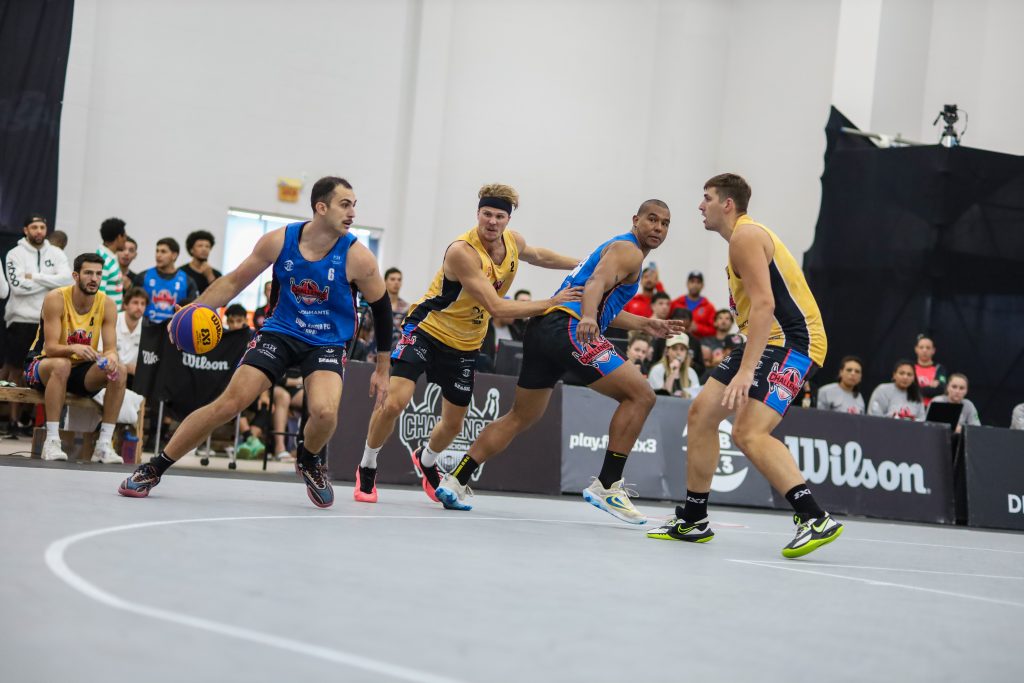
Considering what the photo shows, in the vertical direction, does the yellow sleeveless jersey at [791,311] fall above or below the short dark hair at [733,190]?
below

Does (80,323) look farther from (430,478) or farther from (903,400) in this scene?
(903,400)

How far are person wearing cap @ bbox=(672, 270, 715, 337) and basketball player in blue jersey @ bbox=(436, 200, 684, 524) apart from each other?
8.38 m

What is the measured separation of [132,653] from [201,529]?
91.6 inches

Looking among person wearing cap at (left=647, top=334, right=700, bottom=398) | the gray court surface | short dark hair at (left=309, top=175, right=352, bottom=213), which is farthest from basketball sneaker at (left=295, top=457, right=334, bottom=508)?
person wearing cap at (left=647, top=334, right=700, bottom=398)

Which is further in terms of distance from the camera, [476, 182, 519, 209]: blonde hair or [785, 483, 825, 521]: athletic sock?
[476, 182, 519, 209]: blonde hair

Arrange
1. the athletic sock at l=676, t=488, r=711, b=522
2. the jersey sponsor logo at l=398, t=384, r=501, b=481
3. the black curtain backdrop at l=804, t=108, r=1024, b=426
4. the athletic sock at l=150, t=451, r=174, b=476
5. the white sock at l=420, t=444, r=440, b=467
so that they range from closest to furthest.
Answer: the athletic sock at l=150, t=451, r=174, b=476 → the athletic sock at l=676, t=488, r=711, b=522 → the white sock at l=420, t=444, r=440, b=467 → the jersey sponsor logo at l=398, t=384, r=501, b=481 → the black curtain backdrop at l=804, t=108, r=1024, b=426

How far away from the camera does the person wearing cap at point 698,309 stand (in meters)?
15.4

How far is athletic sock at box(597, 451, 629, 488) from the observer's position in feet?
22.7

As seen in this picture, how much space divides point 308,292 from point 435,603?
3111mm

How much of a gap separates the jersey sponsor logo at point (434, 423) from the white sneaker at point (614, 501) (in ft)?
9.89

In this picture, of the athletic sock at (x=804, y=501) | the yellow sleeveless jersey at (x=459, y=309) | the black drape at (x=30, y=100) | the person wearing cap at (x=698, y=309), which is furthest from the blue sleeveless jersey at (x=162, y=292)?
the athletic sock at (x=804, y=501)

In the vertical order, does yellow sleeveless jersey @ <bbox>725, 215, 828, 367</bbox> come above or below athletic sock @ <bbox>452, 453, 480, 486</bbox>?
above

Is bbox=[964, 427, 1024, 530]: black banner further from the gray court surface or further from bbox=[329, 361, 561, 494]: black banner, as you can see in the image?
the gray court surface

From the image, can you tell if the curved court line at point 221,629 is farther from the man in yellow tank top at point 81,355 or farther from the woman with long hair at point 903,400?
the woman with long hair at point 903,400
